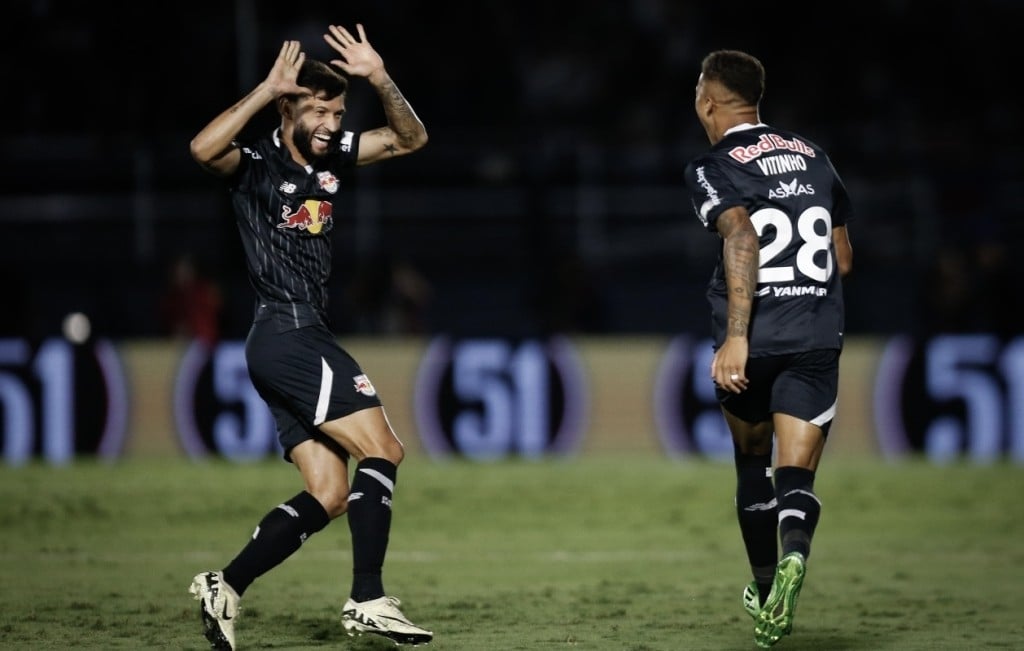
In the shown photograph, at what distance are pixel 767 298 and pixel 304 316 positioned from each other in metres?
1.72

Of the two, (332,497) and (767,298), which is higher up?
(767,298)

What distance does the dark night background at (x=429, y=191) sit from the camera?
1652 centimetres

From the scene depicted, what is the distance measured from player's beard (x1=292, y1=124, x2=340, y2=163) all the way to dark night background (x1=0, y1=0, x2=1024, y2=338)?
31.1 feet

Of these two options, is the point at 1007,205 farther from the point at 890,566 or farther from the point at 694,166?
the point at 694,166

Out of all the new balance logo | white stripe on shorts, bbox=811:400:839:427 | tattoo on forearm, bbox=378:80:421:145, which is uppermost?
tattoo on forearm, bbox=378:80:421:145

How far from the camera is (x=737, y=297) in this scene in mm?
5512

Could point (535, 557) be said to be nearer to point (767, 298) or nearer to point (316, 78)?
point (767, 298)

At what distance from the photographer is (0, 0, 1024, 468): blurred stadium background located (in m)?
16.4

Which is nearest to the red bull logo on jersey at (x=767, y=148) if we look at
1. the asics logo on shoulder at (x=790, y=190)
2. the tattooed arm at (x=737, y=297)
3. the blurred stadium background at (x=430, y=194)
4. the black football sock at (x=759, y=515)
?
the asics logo on shoulder at (x=790, y=190)

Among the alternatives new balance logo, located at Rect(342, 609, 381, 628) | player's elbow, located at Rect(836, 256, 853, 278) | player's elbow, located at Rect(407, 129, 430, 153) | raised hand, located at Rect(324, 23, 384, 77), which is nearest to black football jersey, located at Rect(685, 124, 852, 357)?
player's elbow, located at Rect(836, 256, 853, 278)

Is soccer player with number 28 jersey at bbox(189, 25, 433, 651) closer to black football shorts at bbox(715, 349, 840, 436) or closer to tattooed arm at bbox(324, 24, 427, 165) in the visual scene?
tattooed arm at bbox(324, 24, 427, 165)

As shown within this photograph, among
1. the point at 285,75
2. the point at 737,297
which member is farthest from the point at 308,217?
the point at 737,297

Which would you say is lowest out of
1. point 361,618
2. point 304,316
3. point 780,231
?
point 361,618

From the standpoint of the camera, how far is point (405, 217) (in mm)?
17391
